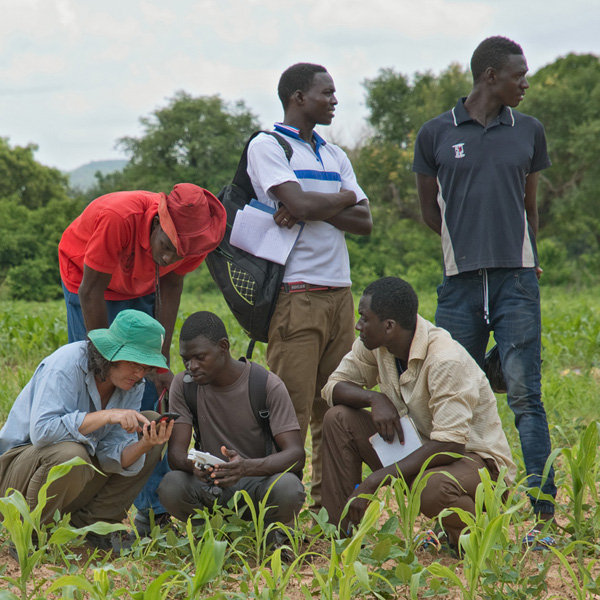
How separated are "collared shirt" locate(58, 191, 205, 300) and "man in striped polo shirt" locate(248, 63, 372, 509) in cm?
48

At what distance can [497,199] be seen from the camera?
3467 mm

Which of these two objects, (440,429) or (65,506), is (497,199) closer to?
(440,429)

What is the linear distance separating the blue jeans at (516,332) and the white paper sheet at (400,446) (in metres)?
0.49

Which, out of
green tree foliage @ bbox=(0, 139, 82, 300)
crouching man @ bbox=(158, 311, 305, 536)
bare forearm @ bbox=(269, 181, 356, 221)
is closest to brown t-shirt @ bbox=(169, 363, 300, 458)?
crouching man @ bbox=(158, 311, 305, 536)

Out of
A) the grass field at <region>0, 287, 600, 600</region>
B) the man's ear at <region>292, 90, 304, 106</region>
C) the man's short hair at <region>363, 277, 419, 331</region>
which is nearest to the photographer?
the grass field at <region>0, 287, 600, 600</region>

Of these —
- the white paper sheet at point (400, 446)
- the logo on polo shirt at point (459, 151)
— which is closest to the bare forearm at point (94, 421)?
the white paper sheet at point (400, 446)

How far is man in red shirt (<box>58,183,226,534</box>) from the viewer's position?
3324 mm

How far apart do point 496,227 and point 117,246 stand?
1672 mm

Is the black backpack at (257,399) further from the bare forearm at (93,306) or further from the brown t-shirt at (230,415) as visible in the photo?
the bare forearm at (93,306)

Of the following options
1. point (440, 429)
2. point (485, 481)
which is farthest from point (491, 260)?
point (485, 481)

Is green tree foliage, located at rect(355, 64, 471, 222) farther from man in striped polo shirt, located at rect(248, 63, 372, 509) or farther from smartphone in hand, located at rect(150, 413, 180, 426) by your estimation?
smartphone in hand, located at rect(150, 413, 180, 426)

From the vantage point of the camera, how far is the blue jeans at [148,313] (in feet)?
12.1

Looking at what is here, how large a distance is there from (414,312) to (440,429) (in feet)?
1.64

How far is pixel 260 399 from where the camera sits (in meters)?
3.41
